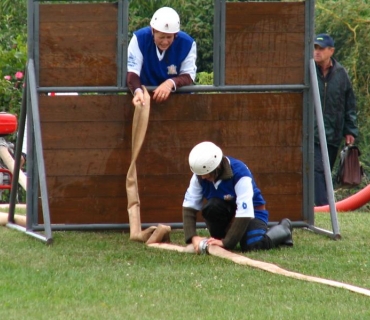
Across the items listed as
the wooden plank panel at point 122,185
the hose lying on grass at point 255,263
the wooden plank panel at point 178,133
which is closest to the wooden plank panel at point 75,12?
the wooden plank panel at point 178,133

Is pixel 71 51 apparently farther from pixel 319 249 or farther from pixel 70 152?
pixel 319 249

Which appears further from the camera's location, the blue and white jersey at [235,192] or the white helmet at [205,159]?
the blue and white jersey at [235,192]

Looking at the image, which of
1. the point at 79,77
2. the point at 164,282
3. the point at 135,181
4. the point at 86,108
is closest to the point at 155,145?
the point at 135,181

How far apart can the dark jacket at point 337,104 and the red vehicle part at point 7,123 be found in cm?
380

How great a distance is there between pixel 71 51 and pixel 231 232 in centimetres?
232

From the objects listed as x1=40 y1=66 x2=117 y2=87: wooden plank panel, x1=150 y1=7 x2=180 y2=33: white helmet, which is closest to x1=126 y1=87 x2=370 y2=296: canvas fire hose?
x1=40 y1=66 x2=117 y2=87: wooden plank panel

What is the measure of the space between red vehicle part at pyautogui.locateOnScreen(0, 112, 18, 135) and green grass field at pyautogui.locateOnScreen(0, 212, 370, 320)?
3.54 meters

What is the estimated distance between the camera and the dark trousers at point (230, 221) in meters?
9.41

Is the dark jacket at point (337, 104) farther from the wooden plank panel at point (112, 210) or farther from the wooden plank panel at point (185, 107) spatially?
the wooden plank panel at point (112, 210)

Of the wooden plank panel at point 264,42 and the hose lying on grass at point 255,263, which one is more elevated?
the wooden plank panel at point 264,42

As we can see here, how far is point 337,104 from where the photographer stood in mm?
13305

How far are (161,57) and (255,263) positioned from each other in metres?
2.60

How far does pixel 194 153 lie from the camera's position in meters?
9.12

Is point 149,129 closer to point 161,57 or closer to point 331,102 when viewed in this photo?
point 161,57
